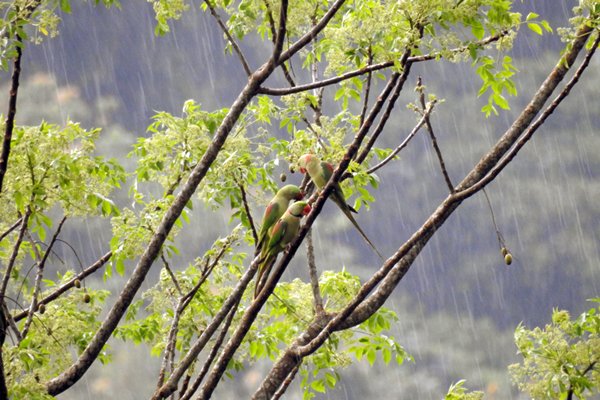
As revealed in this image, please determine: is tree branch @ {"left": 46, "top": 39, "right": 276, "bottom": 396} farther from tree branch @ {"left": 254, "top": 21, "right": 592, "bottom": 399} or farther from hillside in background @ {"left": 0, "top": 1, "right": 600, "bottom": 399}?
hillside in background @ {"left": 0, "top": 1, "right": 600, "bottom": 399}

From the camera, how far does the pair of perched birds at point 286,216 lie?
4.29 metres

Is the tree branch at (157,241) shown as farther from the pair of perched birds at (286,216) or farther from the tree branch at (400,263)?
the tree branch at (400,263)

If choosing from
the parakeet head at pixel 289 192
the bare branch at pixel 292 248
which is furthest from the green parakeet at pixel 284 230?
the parakeet head at pixel 289 192

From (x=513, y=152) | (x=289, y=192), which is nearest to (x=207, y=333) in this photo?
(x=289, y=192)

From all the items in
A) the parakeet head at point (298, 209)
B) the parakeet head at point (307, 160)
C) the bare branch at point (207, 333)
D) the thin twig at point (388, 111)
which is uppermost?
the thin twig at point (388, 111)

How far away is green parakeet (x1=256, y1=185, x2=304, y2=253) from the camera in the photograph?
14.8 feet

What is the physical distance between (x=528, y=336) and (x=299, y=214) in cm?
215

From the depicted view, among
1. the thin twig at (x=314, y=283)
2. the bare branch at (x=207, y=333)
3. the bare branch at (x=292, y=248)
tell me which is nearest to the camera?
the bare branch at (x=292, y=248)

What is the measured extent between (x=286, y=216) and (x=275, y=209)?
0.32 metres

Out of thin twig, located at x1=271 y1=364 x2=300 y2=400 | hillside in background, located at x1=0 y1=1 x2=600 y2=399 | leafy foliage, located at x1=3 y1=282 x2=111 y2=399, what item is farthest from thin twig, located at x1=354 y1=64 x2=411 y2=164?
hillside in background, located at x1=0 y1=1 x2=600 y2=399

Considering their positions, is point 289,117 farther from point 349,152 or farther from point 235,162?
point 349,152

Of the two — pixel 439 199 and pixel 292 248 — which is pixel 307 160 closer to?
pixel 292 248

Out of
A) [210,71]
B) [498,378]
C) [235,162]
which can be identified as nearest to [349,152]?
[235,162]

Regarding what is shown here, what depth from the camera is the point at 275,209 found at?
461cm
